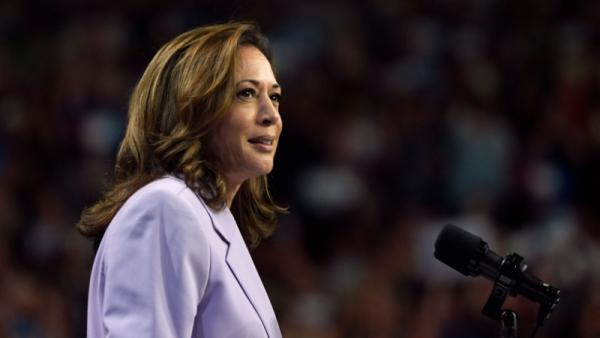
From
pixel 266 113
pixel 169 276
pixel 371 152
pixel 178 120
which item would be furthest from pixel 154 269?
pixel 371 152

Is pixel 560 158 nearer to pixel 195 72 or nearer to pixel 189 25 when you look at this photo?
pixel 189 25

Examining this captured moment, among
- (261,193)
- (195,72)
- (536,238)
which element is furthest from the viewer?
(536,238)

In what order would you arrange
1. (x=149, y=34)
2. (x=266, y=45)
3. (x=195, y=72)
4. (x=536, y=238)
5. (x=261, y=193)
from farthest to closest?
(x=149, y=34) < (x=536, y=238) < (x=261, y=193) < (x=266, y=45) < (x=195, y=72)

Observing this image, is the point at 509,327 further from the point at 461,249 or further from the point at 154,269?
the point at 154,269

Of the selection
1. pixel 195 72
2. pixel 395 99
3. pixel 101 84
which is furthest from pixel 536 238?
pixel 195 72

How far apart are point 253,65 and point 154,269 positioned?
0.52 metres

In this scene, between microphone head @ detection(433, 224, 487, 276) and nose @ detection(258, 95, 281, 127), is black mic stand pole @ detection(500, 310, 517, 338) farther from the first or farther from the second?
nose @ detection(258, 95, 281, 127)

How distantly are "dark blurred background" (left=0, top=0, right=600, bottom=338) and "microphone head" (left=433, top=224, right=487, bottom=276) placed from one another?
201 centimetres

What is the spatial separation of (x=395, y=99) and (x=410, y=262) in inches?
50.3

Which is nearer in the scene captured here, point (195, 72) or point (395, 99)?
point (195, 72)

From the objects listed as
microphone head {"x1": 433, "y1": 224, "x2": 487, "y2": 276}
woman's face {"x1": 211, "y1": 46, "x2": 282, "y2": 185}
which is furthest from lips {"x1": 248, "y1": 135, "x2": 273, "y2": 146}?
microphone head {"x1": 433, "y1": 224, "x2": 487, "y2": 276}

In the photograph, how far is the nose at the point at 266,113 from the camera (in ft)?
7.87

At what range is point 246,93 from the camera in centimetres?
240

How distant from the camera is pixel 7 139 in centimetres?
661
